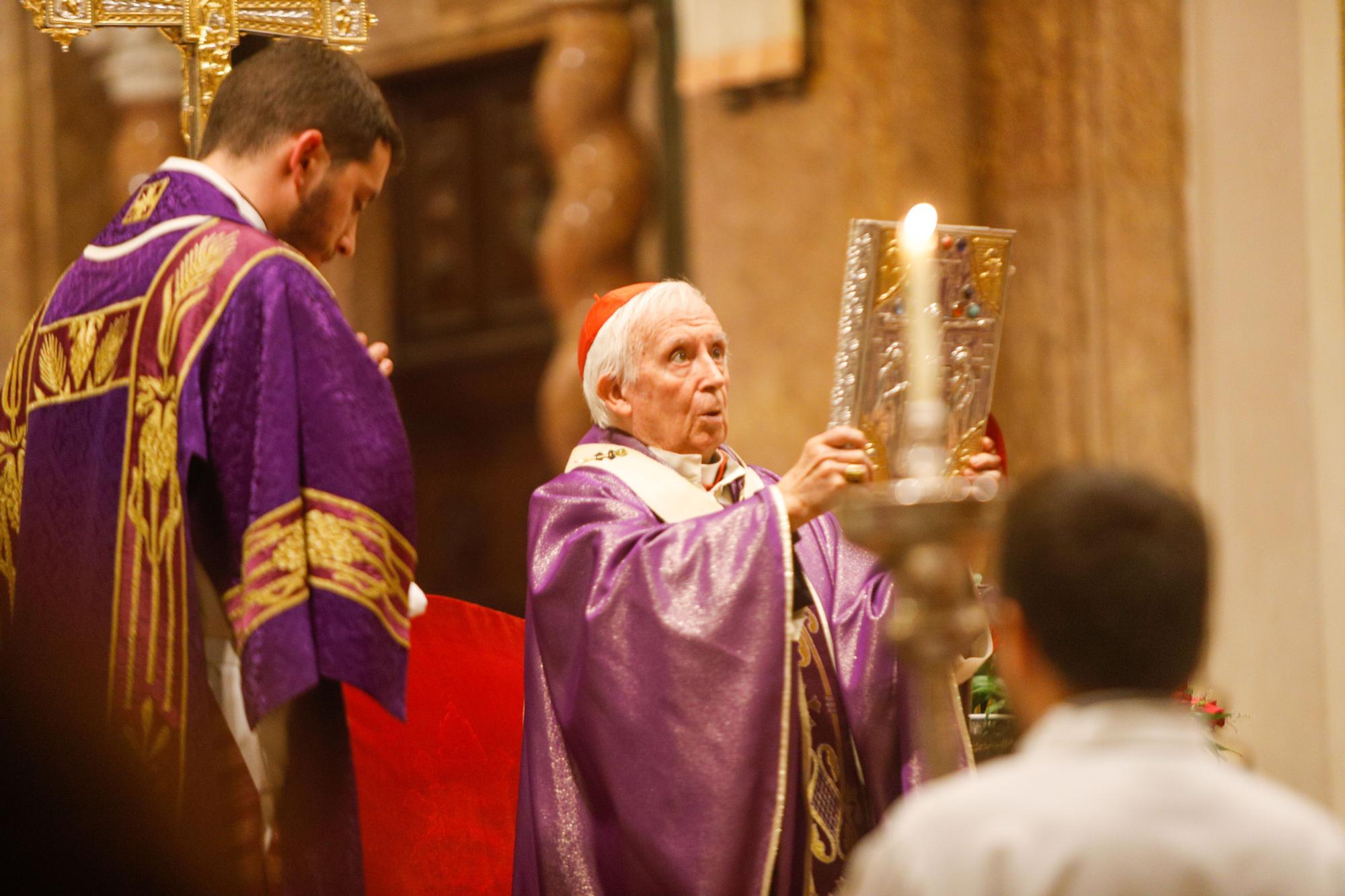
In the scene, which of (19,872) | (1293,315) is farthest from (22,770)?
(1293,315)

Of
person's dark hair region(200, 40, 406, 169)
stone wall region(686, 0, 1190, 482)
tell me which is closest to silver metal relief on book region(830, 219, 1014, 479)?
person's dark hair region(200, 40, 406, 169)

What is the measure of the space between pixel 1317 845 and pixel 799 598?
4.86 feet

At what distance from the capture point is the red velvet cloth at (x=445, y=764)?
11.6 ft

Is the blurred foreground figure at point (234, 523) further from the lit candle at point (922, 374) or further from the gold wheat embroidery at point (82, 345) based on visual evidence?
the lit candle at point (922, 374)

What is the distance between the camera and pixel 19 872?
1.88 meters

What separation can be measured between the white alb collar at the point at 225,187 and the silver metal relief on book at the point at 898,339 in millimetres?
957

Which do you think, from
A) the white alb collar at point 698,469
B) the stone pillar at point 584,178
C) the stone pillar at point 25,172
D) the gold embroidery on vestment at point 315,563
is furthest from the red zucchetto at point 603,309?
the stone pillar at point 25,172

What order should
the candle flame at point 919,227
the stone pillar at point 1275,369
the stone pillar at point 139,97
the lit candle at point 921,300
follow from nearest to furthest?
the lit candle at point 921,300 < the candle flame at point 919,227 < the stone pillar at point 1275,369 < the stone pillar at point 139,97

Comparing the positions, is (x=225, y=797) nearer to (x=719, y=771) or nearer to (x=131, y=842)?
(x=131, y=842)

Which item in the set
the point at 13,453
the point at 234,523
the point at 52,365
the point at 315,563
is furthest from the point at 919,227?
the point at 13,453

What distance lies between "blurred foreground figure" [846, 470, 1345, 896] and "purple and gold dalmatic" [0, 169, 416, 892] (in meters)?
1.14

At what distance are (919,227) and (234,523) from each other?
120cm

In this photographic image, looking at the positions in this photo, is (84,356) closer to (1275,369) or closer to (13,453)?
(13,453)

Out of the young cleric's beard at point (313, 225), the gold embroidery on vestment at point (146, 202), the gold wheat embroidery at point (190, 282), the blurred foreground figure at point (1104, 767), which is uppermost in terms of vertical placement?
the gold embroidery on vestment at point (146, 202)
